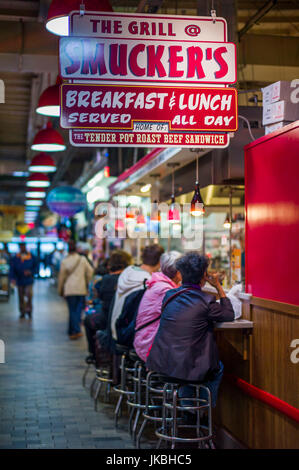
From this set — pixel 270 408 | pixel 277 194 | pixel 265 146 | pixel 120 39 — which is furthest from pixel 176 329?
pixel 120 39

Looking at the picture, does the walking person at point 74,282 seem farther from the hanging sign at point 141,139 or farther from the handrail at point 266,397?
the hanging sign at point 141,139

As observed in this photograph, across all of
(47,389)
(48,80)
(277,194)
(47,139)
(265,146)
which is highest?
(48,80)

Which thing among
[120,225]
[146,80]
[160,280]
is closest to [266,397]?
[160,280]

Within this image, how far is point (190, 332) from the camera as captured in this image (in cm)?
454

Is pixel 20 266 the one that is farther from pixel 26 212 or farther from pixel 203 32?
pixel 26 212

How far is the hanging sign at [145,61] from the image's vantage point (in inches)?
167

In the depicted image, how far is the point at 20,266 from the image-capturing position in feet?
50.6

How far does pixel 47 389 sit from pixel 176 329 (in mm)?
3810

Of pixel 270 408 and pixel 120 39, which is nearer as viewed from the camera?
pixel 120 39

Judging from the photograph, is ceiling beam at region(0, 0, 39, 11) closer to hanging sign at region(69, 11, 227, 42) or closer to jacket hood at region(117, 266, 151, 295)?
hanging sign at region(69, 11, 227, 42)

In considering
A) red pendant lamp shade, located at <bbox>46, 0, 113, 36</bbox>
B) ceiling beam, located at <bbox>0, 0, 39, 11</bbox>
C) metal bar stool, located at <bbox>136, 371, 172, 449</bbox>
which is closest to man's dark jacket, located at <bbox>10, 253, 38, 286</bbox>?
ceiling beam, located at <bbox>0, 0, 39, 11</bbox>

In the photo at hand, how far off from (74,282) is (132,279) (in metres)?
5.76

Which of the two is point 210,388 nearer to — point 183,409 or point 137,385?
point 183,409

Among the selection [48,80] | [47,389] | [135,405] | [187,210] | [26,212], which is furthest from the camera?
[26,212]
